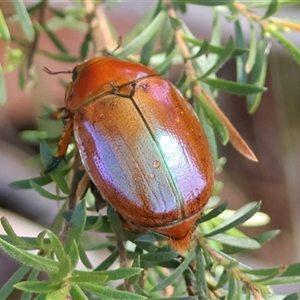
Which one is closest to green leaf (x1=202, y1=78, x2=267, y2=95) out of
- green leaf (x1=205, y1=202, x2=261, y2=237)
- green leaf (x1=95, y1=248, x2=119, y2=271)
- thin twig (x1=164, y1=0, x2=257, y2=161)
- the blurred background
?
thin twig (x1=164, y1=0, x2=257, y2=161)

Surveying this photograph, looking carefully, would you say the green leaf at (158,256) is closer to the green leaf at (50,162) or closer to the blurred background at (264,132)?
the green leaf at (50,162)

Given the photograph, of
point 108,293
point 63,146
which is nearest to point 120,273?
point 108,293

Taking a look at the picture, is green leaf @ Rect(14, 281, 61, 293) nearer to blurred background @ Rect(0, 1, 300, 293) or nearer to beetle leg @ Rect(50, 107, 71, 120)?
beetle leg @ Rect(50, 107, 71, 120)

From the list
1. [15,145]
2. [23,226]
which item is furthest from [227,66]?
[23,226]

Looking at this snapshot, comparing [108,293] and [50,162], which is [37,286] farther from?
[50,162]

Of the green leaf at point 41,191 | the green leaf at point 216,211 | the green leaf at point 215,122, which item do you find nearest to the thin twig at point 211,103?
the green leaf at point 215,122

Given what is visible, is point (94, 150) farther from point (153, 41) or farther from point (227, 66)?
point (227, 66)
